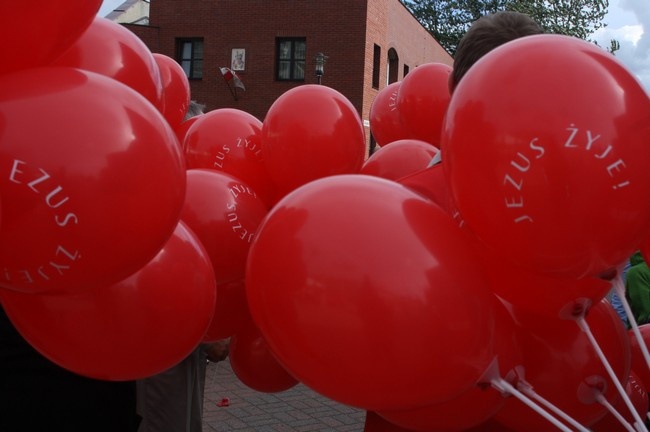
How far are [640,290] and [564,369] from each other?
126 centimetres

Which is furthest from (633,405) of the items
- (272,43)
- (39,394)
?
(272,43)

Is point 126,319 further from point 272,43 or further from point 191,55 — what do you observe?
point 191,55

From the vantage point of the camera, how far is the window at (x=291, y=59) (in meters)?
21.8

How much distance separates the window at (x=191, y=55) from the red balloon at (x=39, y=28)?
2179 cm

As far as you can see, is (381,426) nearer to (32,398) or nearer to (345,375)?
(345,375)

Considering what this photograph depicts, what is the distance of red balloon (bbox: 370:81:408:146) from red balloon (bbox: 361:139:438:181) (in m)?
0.92

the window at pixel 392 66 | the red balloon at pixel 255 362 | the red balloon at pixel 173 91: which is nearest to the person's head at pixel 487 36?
the red balloon at pixel 255 362

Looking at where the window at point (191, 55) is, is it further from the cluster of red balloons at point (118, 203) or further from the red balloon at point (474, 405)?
the red balloon at point (474, 405)

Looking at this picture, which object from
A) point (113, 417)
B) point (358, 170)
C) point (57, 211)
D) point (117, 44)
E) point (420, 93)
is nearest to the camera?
point (57, 211)

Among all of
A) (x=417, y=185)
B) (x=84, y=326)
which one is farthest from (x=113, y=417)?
(x=417, y=185)

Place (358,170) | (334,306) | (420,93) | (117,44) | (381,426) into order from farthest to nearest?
1. (420,93)
2. (358,170)
3. (381,426)
4. (117,44)
5. (334,306)

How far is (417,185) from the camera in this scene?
186 centimetres

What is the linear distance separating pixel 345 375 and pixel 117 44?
3.24 ft

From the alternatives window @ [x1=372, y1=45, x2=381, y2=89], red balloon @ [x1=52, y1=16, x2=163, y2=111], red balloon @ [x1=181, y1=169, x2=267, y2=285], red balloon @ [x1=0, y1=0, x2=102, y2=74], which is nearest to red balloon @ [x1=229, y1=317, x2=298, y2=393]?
red balloon @ [x1=181, y1=169, x2=267, y2=285]
